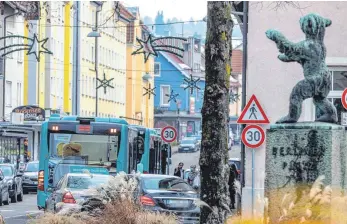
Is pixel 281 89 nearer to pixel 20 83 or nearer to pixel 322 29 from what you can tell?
pixel 322 29

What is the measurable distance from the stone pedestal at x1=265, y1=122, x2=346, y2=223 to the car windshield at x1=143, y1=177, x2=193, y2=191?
8017 millimetres

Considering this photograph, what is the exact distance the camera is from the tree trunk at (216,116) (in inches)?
581

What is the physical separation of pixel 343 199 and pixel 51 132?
66.1 ft

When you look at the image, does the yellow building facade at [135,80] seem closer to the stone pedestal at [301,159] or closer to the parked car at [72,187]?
the parked car at [72,187]

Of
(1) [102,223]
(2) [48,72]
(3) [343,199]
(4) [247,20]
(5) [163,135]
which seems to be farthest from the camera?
(2) [48,72]

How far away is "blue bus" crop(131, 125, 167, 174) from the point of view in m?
36.2

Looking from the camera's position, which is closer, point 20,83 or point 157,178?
point 157,178

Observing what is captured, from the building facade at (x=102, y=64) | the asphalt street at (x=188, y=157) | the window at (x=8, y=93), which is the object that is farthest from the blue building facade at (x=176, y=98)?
the window at (x=8, y=93)

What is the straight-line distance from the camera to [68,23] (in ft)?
259

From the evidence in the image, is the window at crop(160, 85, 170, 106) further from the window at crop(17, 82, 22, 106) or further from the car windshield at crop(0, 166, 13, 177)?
the car windshield at crop(0, 166, 13, 177)

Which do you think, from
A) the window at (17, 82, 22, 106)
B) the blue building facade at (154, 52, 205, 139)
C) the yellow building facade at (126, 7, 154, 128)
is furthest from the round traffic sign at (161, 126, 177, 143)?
the blue building facade at (154, 52, 205, 139)

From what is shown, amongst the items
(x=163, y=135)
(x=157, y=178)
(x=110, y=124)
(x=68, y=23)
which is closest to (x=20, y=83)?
(x=68, y=23)

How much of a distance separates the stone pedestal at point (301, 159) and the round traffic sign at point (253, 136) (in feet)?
37.4

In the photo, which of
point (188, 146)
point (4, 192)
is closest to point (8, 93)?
point (4, 192)
